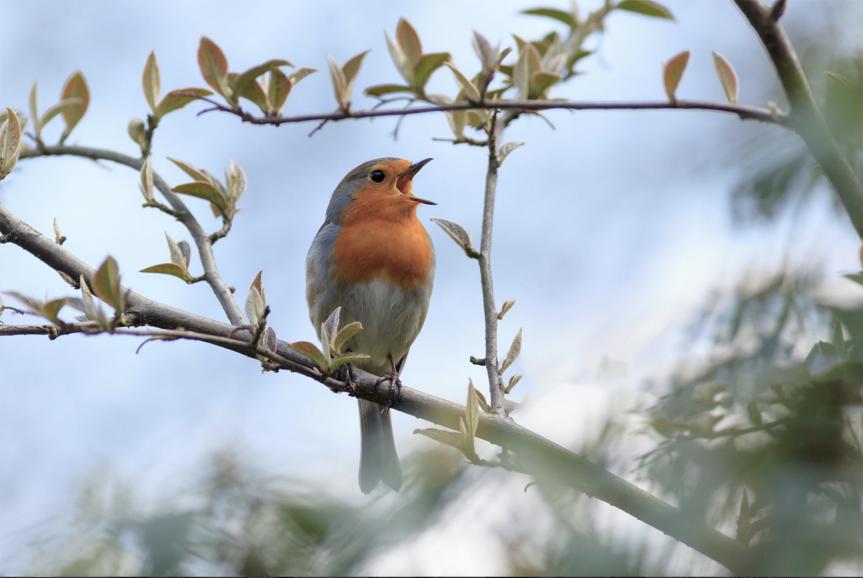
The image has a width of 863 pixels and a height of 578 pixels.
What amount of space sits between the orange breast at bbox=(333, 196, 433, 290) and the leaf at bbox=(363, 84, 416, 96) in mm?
2655

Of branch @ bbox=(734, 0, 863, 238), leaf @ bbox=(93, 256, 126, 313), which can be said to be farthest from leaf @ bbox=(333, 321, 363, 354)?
branch @ bbox=(734, 0, 863, 238)

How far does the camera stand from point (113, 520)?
33.0 inches

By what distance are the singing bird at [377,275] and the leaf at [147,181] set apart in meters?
1.77

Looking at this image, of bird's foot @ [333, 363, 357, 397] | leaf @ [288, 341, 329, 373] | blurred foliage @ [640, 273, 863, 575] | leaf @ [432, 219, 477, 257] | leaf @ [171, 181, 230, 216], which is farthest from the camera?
leaf @ [171, 181, 230, 216]

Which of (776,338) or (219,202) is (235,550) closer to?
(776,338)

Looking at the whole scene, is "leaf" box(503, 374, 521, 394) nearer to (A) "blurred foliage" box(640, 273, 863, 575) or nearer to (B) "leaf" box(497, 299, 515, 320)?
(B) "leaf" box(497, 299, 515, 320)

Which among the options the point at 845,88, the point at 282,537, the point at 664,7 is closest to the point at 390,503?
the point at 282,537

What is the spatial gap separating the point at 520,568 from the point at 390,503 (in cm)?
15

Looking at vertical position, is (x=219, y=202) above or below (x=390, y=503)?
below

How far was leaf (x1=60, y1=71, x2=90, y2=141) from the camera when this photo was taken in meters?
2.43

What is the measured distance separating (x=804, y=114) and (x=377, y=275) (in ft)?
11.1

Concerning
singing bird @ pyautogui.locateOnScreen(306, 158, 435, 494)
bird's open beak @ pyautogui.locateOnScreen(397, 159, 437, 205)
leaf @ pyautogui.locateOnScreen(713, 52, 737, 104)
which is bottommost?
singing bird @ pyautogui.locateOnScreen(306, 158, 435, 494)

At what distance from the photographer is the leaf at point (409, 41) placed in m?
1.80

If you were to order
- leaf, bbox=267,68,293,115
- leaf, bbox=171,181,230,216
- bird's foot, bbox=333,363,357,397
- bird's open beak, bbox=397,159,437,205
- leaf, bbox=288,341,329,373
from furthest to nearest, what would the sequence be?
bird's open beak, bbox=397,159,437,205, leaf, bbox=171,181,230,216, bird's foot, bbox=333,363,357,397, leaf, bbox=288,341,329,373, leaf, bbox=267,68,293,115
